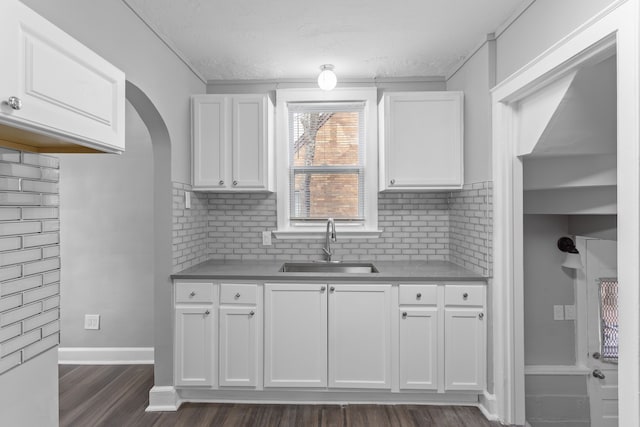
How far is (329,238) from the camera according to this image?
11.1 feet

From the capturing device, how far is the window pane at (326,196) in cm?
351

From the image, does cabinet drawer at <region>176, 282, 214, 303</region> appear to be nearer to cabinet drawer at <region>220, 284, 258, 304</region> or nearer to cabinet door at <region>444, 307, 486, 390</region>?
cabinet drawer at <region>220, 284, 258, 304</region>

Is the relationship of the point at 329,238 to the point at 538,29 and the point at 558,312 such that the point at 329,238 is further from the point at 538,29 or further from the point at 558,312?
the point at 538,29

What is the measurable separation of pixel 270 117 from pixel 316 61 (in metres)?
0.59

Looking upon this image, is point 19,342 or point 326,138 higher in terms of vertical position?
point 326,138

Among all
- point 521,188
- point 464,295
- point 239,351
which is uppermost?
point 521,188

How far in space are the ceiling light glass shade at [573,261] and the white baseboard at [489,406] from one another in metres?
1.04

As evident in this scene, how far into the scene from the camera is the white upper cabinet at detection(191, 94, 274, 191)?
3.11 meters

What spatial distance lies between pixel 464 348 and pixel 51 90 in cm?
273

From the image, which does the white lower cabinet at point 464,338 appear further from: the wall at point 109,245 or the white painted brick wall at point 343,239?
the wall at point 109,245

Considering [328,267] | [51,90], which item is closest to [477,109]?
Result: [328,267]

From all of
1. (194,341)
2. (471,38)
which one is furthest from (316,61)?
(194,341)

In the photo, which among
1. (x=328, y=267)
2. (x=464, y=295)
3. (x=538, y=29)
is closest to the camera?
(x=538, y=29)

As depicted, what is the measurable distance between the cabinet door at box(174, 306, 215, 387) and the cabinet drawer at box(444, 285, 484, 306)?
1.69m
